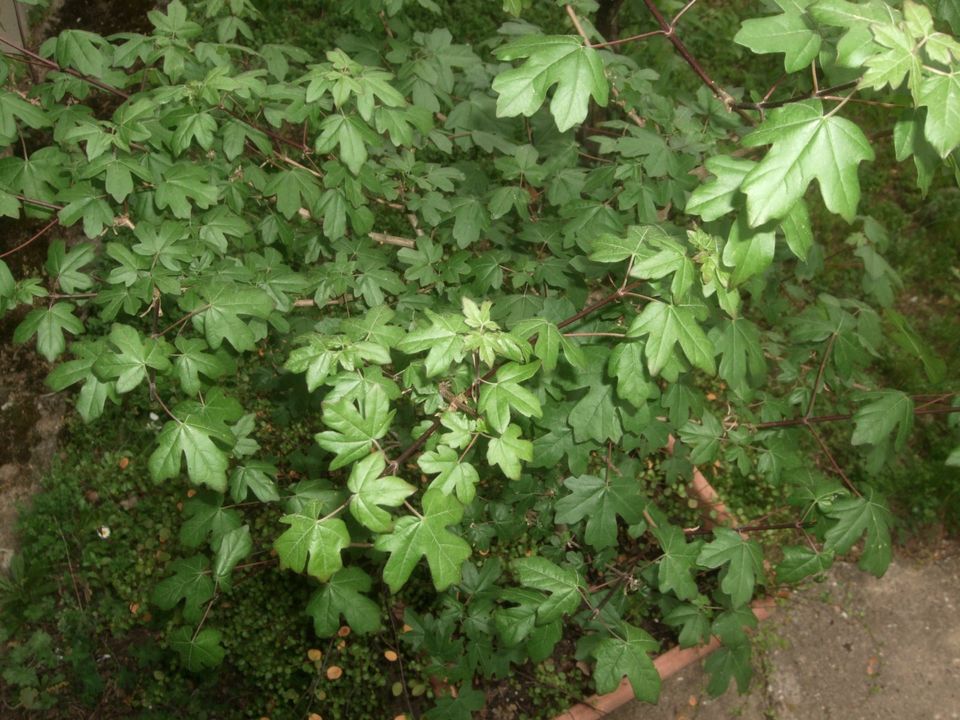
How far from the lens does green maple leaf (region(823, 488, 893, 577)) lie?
2.30 m

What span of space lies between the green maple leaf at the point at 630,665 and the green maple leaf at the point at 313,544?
3.36 ft

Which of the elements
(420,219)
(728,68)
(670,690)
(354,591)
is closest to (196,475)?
(354,591)

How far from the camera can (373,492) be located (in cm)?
Result: 152

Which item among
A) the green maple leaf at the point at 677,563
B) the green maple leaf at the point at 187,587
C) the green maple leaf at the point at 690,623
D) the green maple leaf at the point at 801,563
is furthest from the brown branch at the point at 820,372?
the green maple leaf at the point at 187,587

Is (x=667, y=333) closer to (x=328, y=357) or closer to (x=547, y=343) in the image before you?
(x=547, y=343)

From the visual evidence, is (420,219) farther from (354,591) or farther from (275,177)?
(354,591)

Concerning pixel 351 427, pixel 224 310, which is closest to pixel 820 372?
pixel 351 427

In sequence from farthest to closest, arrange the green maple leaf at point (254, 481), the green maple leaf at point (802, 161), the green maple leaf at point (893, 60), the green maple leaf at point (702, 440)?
the green maple leaf at point (702, 440) → the green maple leaf at point (254, 481) → the green maple leaf at point (802, 161) → the green maple leaf at point (893, 60)

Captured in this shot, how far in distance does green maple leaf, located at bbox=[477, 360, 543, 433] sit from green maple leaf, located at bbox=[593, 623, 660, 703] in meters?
0.98

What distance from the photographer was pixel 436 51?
269cm

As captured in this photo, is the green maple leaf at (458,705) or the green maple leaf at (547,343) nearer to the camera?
the green maple leaf at (547,343)

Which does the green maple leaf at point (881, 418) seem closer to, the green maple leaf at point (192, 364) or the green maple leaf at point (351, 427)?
the green maple leaf at point (351, 427)

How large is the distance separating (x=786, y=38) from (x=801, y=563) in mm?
1654

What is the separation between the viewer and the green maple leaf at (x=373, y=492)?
4.93 feet
